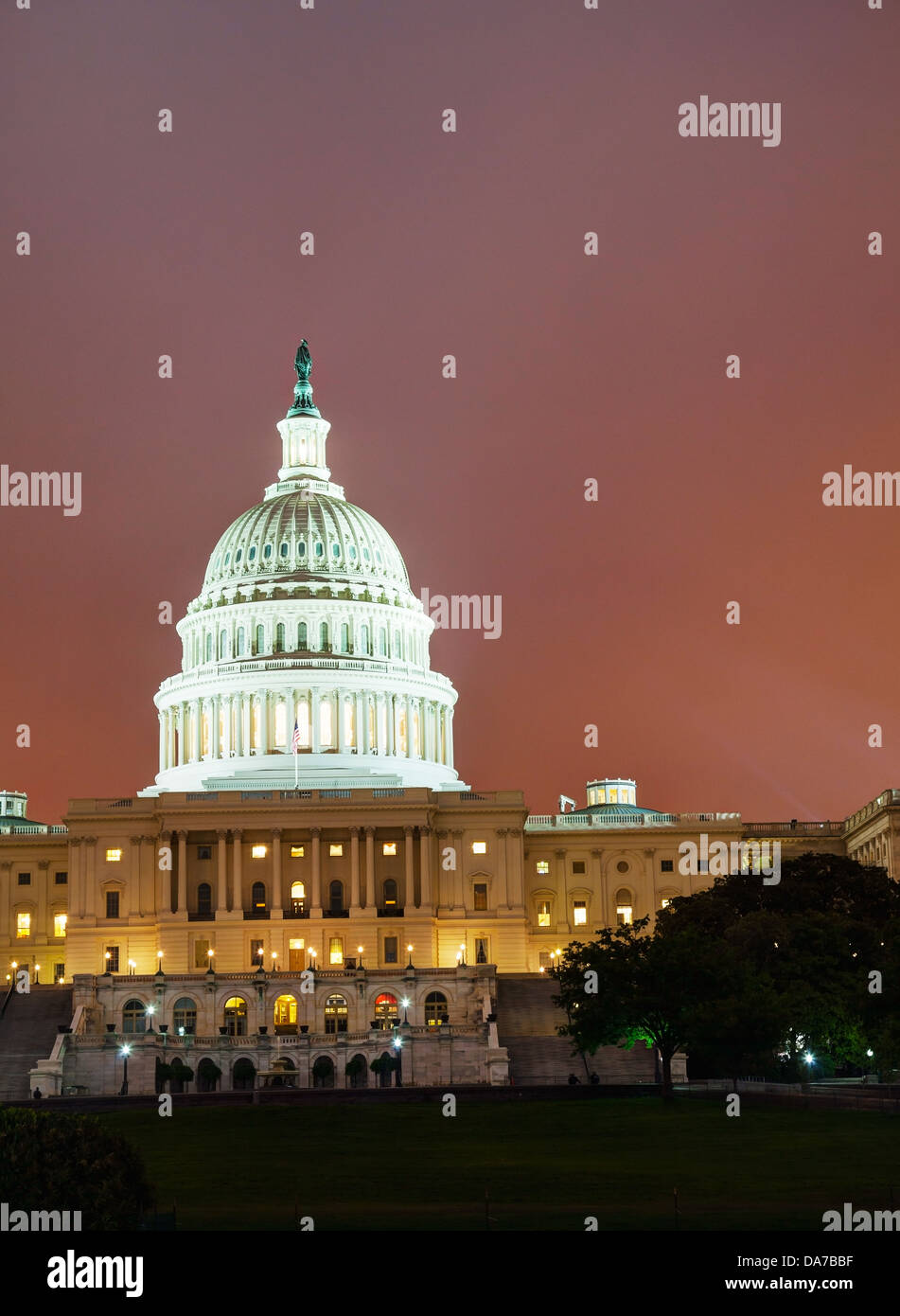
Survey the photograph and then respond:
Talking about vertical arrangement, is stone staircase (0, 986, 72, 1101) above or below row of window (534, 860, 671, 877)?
below

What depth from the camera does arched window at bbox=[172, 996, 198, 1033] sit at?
122875 millimetres

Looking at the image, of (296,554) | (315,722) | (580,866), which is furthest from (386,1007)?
(296,554)

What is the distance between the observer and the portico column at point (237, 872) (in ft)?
475

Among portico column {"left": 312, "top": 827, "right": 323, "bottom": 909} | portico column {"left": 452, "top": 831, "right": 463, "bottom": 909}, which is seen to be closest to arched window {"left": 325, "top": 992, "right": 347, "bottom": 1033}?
portico column {"left": 312, "top": 827, "right": 323, "bottom": 909}

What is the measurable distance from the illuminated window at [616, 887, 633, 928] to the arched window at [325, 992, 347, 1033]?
36.7 m

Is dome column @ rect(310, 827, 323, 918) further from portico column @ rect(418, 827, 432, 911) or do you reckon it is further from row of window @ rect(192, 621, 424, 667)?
row of window @ rect(192, 621, 424, 667)

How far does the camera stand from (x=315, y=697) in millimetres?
165125

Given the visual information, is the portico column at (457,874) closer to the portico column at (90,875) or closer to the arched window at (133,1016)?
the portico column at (90,875)

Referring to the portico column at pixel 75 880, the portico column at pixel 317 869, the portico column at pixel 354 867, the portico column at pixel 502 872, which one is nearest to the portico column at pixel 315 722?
the portico column at pixel 317 869

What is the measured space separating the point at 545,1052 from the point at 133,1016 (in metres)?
25.0

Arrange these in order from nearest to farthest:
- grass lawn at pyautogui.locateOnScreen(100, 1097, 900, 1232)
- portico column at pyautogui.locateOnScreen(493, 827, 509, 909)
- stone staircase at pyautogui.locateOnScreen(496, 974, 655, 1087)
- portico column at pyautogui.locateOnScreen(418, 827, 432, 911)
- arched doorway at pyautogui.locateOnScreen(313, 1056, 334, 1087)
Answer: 1. grass lawn at pyautogui.locateOnScreen(100, 1097, 900, 1232)
2. stone staircase at pyautogui.locateOnScreen(496, 974, 655, 1087)
3. arched doorway at pyautogui.locateOnScreen(313, 1056, 334, 1087)
4. portico column at pyautogui.locateOnScreen(418, 827, 432, 911)
5. portico column at pyautogui.locateOnScreen(493, 827, 509, 909)

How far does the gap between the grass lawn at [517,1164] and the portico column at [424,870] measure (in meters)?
54.4

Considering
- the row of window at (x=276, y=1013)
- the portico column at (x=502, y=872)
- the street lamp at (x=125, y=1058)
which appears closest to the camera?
the street lamp at (x=125, y=1058)
